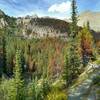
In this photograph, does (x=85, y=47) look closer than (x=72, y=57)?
No

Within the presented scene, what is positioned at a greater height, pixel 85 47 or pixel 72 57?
pixel 85 47

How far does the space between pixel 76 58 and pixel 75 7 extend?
1444 cm

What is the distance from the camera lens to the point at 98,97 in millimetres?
53812

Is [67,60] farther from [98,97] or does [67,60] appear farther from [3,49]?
[3,49]

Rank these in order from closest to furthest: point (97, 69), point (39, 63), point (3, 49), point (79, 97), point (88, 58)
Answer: point (79, 97) < point (97, 69) < point (88, 58) < point (3, 49) < point (39, 63)

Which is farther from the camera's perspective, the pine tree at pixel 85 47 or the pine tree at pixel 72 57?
the pine tree at pixel 85 47

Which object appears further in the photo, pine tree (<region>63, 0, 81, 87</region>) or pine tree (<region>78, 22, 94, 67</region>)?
pine tree (<region>78, 22, 94, 67</region>)

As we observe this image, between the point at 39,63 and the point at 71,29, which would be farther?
Result: the point at 39,63

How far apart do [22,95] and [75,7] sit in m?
29.0

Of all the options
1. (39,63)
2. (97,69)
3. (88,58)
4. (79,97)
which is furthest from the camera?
(39,63)

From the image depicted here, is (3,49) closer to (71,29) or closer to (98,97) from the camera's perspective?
(71,29)

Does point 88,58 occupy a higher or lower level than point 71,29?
lower

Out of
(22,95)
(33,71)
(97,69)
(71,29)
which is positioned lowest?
(33,71)

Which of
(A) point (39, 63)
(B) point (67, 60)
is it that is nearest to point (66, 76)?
(B) point (67, 60)
